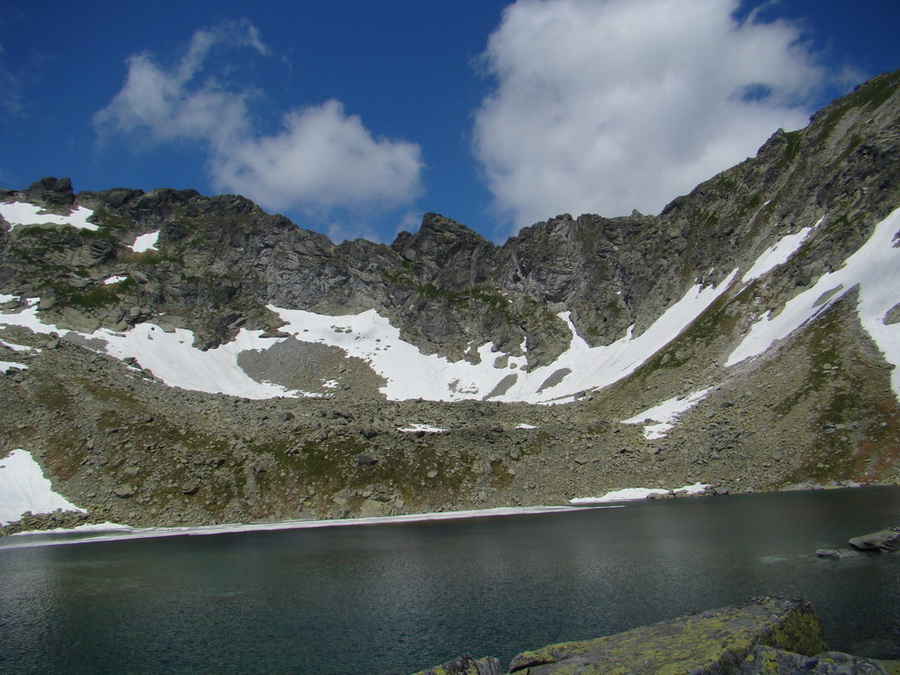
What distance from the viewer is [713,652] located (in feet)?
47.3

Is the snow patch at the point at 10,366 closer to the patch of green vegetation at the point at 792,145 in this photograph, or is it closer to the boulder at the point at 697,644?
the boulder at the point at 697,644

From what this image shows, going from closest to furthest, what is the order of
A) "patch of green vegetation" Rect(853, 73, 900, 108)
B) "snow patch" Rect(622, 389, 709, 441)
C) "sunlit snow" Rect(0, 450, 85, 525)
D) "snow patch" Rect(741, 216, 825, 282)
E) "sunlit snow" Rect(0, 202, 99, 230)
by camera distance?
"sunlit snow" Rect(0, 450, 85, 525) < "snow patch" Rect(622, 389, 709, 441) < "snow patch" Rect(741, 216, 825, 282) < "patch of green vegetation" Rect(853, 73, 900, 108) < "sunlit snow" Rect(0, 202, 99, 230)

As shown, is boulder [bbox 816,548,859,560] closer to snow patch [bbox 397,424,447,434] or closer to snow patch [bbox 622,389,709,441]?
snow patch [bbox 622,389,709,441]

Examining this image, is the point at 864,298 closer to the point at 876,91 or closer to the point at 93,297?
the point at 876,91

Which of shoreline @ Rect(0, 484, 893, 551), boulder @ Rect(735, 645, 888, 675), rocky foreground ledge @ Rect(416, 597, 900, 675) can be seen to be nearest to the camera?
boulder @ Rect(735, 645, 888, 675)

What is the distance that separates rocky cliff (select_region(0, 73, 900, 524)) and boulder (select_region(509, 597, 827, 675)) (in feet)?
185

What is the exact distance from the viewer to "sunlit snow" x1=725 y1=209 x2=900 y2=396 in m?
80.3

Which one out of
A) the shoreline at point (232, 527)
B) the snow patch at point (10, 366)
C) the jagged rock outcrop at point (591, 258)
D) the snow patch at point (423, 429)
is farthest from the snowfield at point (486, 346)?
the snow patch at point (10, 366)

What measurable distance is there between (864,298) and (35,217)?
228 metres

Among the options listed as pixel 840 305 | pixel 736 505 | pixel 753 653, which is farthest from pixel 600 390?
pixel 753 653

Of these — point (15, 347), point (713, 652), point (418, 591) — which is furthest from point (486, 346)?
point (713, 652)

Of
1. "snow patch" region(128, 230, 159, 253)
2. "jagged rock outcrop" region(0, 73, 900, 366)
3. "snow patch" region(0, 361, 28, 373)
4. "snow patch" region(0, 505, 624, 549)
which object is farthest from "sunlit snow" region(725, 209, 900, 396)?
"snow patch" region(128, 230, 159, 253)

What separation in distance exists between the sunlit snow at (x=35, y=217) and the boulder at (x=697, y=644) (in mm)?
215631

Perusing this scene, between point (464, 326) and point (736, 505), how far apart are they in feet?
436
